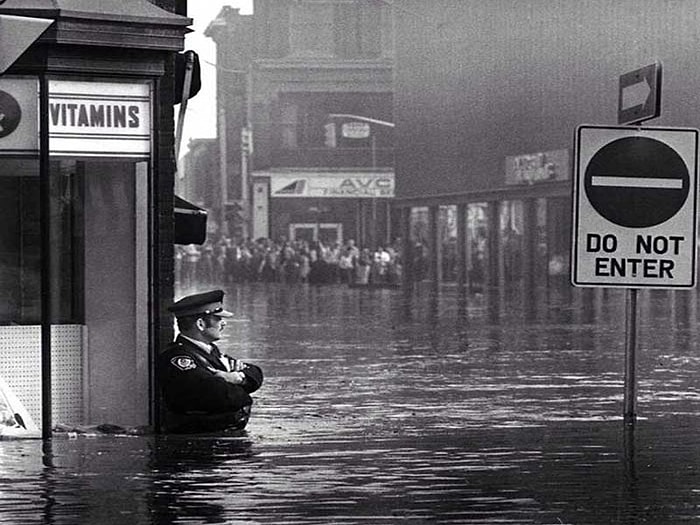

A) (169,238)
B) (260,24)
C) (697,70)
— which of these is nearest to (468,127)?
(697,70)

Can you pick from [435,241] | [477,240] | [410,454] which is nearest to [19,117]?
[410,454]

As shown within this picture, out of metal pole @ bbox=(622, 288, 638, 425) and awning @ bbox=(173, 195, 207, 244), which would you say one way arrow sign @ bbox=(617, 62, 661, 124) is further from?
awning @ bbox=(173, 195, 207, 244)

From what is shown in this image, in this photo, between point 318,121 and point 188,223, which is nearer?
point 188,223

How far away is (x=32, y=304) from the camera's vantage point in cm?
1309

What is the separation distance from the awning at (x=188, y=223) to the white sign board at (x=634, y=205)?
371 centimetres

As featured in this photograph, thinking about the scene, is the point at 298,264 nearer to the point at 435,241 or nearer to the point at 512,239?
the point at 512,239

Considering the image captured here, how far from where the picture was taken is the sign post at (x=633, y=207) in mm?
12594

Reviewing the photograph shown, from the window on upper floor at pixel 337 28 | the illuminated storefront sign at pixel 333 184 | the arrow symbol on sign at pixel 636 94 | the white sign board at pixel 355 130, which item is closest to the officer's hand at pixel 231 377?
the arrow symbol on sign at pixel 636 94

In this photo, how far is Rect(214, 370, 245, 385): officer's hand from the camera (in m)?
12.9

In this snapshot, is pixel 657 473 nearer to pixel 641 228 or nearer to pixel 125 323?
pixel 641 228

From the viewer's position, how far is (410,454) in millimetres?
11523

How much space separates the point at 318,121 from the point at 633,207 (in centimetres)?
8322

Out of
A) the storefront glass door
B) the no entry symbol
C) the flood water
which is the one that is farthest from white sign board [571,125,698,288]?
the storefront glass door

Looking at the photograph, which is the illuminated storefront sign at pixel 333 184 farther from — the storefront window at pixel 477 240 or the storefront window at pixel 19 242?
the storefront window at pixel 19 242
